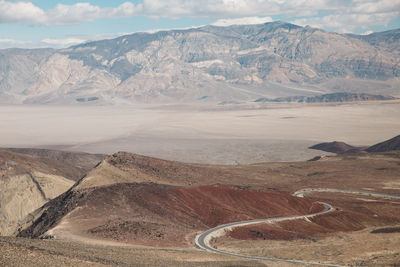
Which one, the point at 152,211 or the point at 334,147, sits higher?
the point at 152,211

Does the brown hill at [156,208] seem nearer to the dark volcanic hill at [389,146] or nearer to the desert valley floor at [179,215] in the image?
the desert valley floor at [179,215]

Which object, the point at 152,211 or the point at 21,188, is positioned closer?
the point at 152,211

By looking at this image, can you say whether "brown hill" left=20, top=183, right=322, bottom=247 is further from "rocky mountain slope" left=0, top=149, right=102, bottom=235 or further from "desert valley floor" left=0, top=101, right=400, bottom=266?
"rocky mountain slope" left=0, top=149, right=102, bottom=235

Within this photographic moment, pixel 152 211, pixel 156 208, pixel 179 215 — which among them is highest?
pixel 156 208

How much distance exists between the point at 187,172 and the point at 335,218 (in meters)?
35.9

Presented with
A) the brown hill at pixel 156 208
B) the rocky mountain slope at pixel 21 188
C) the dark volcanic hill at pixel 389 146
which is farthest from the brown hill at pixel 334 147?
the rocky mountain slope at pixel 21 188

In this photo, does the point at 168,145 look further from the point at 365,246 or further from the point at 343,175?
the point at 365,246

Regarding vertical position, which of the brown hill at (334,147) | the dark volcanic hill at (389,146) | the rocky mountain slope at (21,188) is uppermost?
the rocky mountain slope at (21,188)

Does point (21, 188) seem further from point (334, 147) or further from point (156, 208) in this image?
point (334, 147)

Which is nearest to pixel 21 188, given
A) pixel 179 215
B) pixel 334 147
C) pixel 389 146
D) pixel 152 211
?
pixel 152 211

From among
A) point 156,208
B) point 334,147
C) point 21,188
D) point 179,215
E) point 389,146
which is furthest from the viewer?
point 334,147

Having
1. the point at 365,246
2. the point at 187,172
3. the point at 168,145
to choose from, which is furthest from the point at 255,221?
the point at 168,145

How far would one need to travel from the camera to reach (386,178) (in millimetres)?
109000

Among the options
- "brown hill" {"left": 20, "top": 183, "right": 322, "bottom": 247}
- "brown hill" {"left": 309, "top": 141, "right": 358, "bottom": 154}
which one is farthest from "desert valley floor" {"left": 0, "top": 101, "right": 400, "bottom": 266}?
"brown hill" {"left": 309, "top": 141, "right": 358, "bottom": 154}
